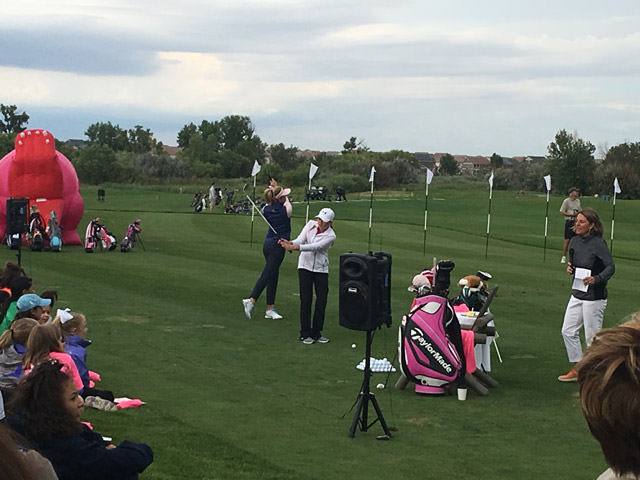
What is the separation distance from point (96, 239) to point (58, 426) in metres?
22.3

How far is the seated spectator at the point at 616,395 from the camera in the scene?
2.82m

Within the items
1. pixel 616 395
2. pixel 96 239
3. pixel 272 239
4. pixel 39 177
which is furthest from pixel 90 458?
pixel 39 177

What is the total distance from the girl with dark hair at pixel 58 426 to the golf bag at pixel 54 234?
71.5 ft

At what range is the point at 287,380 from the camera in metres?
11.7

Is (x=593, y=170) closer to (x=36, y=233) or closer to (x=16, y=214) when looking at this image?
(x=36, y=233)

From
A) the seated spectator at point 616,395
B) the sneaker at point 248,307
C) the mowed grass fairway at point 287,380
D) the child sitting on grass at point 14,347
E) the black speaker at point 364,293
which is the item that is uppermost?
the seated spectator at point 616,395

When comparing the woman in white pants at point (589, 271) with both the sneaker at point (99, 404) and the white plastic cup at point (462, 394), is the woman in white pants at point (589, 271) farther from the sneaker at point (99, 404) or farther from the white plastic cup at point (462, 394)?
the sneaker at point (99, 404)

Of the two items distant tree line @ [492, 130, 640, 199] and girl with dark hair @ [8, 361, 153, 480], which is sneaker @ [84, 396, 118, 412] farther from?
distant tree line @ [492, 130, 640, 199]

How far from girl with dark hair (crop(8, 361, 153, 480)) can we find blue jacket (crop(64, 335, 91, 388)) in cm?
423

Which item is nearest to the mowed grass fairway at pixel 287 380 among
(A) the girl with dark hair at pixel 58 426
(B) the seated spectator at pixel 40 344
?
(B) the seated spectator at pixel 40 344

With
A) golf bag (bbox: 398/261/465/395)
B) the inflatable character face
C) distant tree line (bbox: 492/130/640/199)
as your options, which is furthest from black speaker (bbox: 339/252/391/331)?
distant tree line (bbox: 492/130/640/199)

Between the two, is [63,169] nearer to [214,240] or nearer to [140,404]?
[214,240]

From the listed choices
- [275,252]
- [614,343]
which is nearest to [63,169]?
[275,252]

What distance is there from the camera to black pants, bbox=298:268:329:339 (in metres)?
14.2
